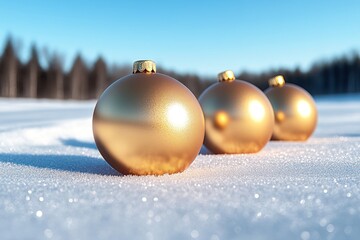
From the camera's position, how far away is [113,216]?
2.19 metres

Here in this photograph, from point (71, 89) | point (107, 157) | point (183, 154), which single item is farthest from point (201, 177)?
point (71, 89)

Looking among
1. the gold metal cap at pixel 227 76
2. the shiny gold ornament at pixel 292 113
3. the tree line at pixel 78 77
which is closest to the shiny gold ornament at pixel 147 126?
the gold metal cap at pixel 227 76

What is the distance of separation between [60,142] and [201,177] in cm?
419

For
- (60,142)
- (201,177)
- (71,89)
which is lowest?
(71,89)

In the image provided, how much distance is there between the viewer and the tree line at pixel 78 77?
39.6 m

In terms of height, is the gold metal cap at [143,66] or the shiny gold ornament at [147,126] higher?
the gold metal cap at [143,66]

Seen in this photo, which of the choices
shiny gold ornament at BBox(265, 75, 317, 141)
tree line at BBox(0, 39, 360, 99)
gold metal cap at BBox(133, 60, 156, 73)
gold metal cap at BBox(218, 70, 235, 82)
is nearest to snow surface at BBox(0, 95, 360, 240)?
gold metal cap at BBox(133, 60, 156, 73)

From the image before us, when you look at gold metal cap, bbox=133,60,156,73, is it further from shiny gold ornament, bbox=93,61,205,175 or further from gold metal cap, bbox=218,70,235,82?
gold metal cap, bbox=218,70,235,82

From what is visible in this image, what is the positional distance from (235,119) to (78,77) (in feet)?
136

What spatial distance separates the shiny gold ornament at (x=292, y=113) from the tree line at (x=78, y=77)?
1403 inches

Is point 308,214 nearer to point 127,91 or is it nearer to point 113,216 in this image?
point 113,216

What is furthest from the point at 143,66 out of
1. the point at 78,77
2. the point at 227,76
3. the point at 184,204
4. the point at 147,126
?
the point at 78,77

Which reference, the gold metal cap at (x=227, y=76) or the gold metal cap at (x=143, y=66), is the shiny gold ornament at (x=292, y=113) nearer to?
the gold metal cap at (x=227, y=76)

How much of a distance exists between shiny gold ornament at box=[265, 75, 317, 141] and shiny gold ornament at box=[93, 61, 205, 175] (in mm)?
3416
